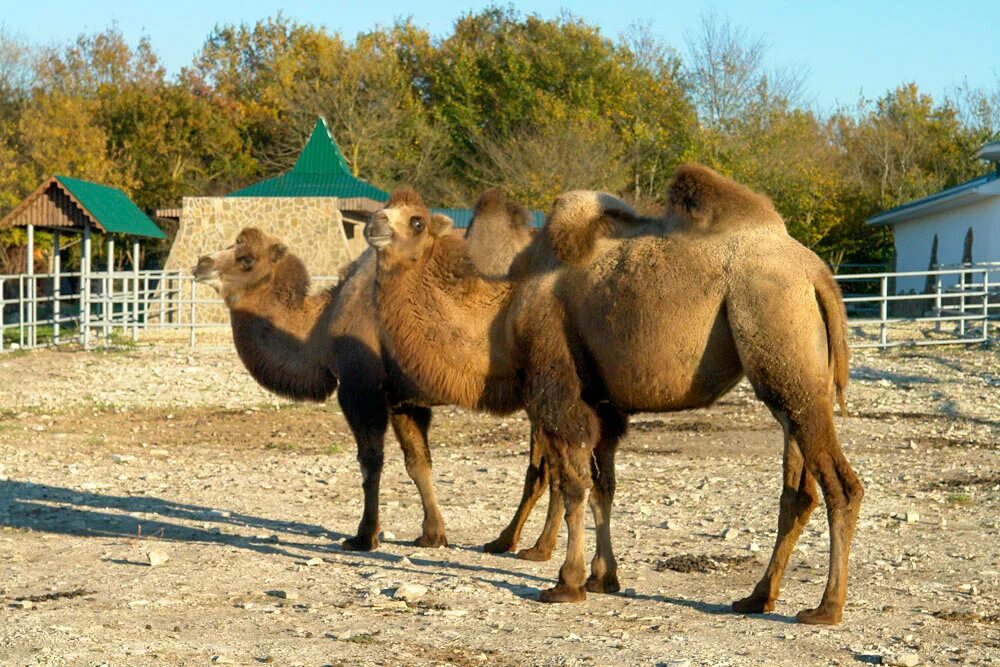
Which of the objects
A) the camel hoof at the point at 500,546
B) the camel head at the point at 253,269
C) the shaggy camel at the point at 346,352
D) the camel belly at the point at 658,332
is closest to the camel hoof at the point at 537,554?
the shaggy camel at the point at 346,352

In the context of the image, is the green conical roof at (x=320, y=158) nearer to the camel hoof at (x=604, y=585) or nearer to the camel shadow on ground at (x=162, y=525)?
the camel shadow on ground at (x=162, y=525)

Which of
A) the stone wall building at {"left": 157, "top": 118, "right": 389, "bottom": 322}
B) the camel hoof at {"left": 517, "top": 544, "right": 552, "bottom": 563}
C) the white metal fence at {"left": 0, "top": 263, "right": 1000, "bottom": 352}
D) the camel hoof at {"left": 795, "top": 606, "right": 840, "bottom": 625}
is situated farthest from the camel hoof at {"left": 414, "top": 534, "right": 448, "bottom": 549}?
the stone wall building at {"left": 157, "top": 118, "right": 389, "bottom": 322}

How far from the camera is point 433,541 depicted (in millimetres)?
8836

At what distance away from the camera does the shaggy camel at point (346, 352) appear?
29.2 feet

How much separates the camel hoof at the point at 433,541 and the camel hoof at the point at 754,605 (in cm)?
262

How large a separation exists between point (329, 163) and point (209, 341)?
1058 centimetres

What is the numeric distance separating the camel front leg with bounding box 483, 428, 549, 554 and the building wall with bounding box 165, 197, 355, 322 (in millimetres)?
21694

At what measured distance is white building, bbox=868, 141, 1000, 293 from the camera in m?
35.3

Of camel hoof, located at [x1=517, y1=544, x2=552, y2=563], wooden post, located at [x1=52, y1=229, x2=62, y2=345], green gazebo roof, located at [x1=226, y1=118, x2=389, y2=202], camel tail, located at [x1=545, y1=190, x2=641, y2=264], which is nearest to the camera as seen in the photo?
camel tail, located at [x1=545, y1=190, x2=641, y2=264]

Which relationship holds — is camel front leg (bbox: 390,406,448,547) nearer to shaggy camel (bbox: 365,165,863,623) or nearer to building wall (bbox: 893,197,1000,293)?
shaggy camel (bbox: 365,165,863,623)

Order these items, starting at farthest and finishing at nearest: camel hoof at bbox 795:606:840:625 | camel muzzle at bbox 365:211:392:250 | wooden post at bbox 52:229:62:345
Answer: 1. wooden post at bbox 52:229:62:345
2. camel muzzle at bbox 365:211:392:250
3. camel hoof at bbox 795:606:840:625

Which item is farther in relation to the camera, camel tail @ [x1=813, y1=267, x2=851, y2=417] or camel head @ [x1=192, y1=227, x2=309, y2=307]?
camel head @ [x1=192, y1=227, x2=309, y2=307]

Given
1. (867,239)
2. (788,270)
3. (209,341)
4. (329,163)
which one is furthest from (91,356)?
(867,239)

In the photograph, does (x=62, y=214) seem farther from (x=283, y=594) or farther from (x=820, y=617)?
(x=820, y=617)
